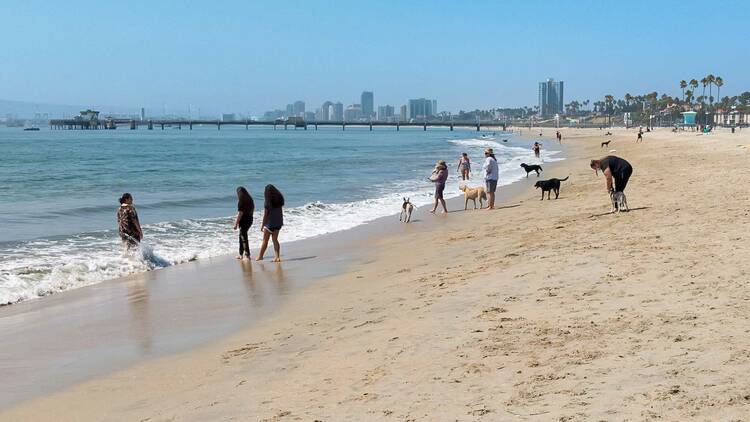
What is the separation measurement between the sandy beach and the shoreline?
317 millimetres

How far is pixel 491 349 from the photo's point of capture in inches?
212

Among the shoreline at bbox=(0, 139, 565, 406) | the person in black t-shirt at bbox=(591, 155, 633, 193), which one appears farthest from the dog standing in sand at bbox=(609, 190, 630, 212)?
the shoreline at bbox=(0, 139, 565, 406)

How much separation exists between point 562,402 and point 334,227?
41.0 feet

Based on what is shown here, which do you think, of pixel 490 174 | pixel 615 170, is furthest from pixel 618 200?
pixel 490 174

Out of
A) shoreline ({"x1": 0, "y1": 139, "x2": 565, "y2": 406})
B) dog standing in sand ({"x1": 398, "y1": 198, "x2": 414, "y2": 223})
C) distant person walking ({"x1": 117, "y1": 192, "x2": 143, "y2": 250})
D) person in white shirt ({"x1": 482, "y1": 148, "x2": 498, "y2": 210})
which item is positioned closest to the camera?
shoreline ({"x1": 0, "y1": 139, "x2": 565, "y2": 406})

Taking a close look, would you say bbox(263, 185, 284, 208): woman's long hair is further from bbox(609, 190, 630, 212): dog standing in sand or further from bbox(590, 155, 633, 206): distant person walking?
bbox(609, 190, 630, 212): dog standing in sand

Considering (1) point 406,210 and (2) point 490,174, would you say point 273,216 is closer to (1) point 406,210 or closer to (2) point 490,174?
(1) point 406,210

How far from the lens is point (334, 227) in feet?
54.0

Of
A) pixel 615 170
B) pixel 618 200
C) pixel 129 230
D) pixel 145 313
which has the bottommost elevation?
pixel 145 313

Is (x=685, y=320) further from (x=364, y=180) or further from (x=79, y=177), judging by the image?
(x=79, y=177)

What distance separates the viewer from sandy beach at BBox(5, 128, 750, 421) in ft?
14.2

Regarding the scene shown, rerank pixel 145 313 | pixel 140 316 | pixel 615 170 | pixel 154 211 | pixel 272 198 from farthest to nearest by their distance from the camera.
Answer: pixel 154 211, pixel 615 170, pixel 272 198, pixel 145 313, pixel 140 316

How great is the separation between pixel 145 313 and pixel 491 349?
15.5 feet

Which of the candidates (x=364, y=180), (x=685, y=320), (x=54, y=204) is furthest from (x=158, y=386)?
(x=364, y=180)
